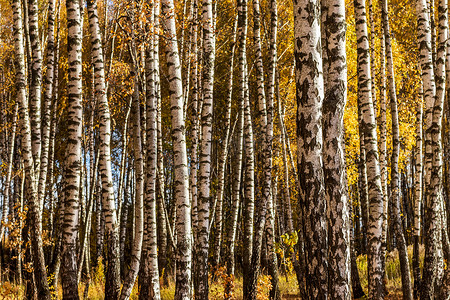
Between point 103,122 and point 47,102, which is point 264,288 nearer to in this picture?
point 103,122

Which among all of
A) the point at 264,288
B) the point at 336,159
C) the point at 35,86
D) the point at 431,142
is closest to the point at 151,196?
the point at 35,86

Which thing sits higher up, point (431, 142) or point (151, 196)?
point (431, 142)

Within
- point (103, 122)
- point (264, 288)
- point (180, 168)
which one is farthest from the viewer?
point (264, 288)

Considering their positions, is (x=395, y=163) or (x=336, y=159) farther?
(x=395, y=163)

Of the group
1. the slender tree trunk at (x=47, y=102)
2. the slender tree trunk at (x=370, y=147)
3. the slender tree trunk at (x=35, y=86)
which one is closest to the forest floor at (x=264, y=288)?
the slender tree trunk at (x=47, y=102)

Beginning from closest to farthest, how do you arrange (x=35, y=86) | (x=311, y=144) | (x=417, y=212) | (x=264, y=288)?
(x=311, y=144), (x=35, y=86), (x=417, y=212), (x=264, y=288)

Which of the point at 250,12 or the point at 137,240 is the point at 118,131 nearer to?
the point at 250,12

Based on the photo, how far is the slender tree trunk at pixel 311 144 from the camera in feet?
14.4

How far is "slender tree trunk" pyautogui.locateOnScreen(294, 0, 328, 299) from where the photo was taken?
4379 millimetres

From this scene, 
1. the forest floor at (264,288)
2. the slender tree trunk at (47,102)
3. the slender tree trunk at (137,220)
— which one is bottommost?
the forest floor at (264,288)

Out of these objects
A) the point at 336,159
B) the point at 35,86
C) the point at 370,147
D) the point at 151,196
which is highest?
the point at 35,86

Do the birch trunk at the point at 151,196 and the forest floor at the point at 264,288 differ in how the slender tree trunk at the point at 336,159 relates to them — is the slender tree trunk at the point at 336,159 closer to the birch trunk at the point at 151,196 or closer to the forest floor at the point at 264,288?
the birch trunk at the point at 151,196

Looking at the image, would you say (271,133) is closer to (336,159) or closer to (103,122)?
(103,122)

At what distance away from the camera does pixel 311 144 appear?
14.5 feet
